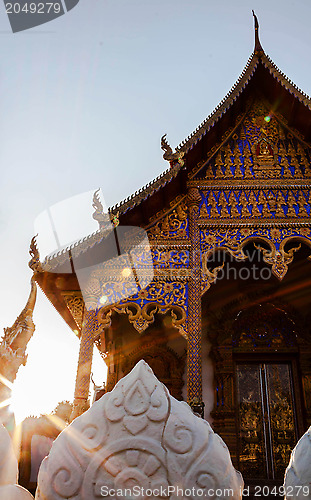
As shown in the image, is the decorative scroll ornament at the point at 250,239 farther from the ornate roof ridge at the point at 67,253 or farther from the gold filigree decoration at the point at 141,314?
the ornate roof ridge at the point at 67,253

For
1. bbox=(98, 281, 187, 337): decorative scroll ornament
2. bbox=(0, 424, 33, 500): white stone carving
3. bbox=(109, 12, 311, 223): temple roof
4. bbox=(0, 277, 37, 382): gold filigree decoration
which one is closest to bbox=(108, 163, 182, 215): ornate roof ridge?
bbox=(109, 12, 311, 223): temple roof

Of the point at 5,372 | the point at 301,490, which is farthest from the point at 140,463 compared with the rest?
the point at 5,372

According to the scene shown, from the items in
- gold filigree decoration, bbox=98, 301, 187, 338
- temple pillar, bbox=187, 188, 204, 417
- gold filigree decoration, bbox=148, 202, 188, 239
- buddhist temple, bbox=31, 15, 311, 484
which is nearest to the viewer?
temple pillar, bbox=187, 188, 204, 417

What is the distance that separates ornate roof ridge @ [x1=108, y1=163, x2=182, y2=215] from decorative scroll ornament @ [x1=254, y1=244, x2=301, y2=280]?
1645mm

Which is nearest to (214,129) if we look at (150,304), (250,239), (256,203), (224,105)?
(224,105)

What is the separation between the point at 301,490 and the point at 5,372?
2.10 metres

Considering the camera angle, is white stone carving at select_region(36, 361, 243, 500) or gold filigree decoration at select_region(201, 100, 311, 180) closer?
white stone carving at select_region(36, 361, 243, 500)

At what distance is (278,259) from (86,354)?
2.88 meters

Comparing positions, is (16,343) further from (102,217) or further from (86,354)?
(102,217)

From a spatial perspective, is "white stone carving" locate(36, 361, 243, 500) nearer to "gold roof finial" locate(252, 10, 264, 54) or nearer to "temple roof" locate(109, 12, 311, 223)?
"temple roof" locate(109, 12, 311, 223)

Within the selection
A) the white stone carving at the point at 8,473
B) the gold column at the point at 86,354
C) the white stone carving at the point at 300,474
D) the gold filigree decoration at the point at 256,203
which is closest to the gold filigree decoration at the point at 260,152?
the gold filigree decoration at the point at 256,203

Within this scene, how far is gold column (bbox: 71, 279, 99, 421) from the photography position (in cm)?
481

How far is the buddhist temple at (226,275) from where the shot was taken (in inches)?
214

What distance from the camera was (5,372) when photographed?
2.68 meters
